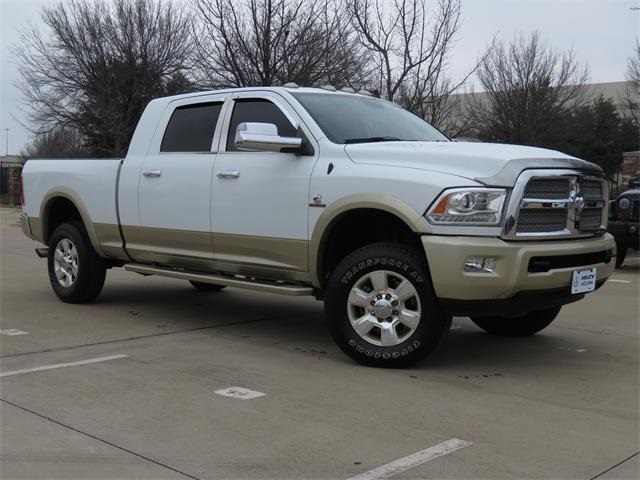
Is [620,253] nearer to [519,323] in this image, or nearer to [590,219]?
[519,323]

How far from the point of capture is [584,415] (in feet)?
14.1

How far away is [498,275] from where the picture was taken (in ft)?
15.6

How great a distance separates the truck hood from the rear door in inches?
61.3

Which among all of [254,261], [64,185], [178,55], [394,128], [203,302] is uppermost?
[178,55]

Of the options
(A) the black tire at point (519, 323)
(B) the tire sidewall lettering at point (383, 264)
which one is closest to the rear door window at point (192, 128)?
(B) the tire sidewall lettering at point (383, 264)

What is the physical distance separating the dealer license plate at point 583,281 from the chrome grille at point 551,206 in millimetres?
266

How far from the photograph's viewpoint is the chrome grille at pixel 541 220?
16.1 ft

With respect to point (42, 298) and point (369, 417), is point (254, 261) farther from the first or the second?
point (42, 298)

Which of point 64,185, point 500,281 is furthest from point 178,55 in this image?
point 500,281

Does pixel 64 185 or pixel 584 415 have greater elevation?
pixel 64 185

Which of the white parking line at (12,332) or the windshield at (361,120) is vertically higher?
the windshield at (361,120)

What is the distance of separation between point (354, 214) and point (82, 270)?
349 centimetres

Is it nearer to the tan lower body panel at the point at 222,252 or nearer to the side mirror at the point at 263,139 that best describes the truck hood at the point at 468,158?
the side mirror at the point at 263,139

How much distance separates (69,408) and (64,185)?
405 centimetres
